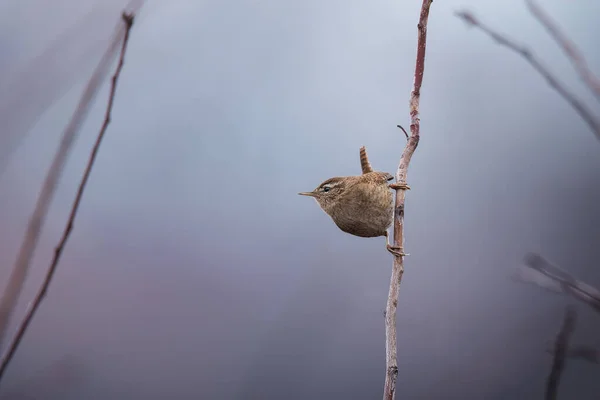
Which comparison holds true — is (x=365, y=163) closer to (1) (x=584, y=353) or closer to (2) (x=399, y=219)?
(2) (x=399, y=219)

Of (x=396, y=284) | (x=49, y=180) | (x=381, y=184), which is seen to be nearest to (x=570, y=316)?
(x=396, y=284)

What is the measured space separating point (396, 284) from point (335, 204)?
Result: 3.65 feet

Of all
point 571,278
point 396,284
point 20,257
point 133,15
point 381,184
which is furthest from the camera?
point 381,184

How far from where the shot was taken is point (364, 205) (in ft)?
7.61

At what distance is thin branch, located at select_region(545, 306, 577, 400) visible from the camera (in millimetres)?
776

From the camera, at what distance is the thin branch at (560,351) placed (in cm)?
78

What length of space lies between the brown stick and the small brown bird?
1.76 feet

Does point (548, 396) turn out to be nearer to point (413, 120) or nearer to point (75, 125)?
point (75, 125)

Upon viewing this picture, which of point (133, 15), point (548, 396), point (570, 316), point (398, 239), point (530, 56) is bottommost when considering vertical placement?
point (548, 396)

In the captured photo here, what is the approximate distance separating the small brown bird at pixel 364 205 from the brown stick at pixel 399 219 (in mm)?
538

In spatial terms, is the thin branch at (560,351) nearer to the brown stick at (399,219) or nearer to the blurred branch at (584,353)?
the blurred branch at (584,353)

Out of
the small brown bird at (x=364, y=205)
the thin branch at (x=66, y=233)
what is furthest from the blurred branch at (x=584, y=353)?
the small brown bird at (x=364, y=205)

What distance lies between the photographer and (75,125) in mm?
668

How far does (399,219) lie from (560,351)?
34.8 inches
